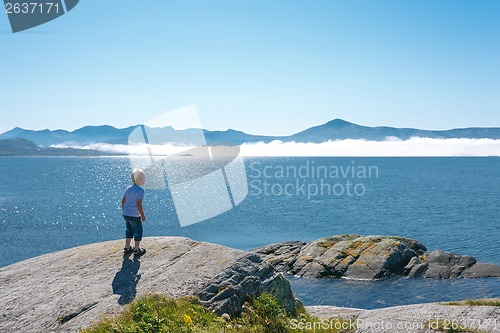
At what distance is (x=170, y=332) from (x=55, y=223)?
254 ft

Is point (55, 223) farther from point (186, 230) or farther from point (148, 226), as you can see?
point (186, 230)

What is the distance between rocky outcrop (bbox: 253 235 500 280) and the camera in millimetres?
41281

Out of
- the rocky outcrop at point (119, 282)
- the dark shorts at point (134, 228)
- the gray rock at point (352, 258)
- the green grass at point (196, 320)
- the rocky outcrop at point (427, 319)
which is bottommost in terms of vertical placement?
the gray rock at point (352, 258)

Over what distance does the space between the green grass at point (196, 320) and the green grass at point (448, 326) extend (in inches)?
82.6

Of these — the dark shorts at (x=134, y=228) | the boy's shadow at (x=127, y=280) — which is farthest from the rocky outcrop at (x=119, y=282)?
the dark shorts at (x=134, y=228)

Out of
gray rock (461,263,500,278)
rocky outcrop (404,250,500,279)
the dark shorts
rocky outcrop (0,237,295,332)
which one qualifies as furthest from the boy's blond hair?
gray rock (461,263,500,278)

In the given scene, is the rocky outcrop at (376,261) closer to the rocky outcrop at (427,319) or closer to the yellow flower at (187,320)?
the rocky outcrop at (427,319)

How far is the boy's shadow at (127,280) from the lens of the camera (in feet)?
35.1

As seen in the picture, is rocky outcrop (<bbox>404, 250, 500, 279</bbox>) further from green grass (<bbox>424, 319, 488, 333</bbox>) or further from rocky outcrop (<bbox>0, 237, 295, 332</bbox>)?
rocky outcrop (<bbox>0, 237, 295, 332</bbox>)

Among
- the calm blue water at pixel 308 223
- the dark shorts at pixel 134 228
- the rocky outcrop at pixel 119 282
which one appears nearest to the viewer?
the rocky outcrop at pixel 119 282

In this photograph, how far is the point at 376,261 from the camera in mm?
42188

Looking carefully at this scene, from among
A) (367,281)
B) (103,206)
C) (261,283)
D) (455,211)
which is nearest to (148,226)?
(103,206)

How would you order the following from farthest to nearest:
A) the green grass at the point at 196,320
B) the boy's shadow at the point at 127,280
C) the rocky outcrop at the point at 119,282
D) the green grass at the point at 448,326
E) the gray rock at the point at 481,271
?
the gray rock at the point at 481,271 → the boy's shadow at the point at 127,280 → the rocky outcrop at the point at 119,282 → the green grass at the point at 448,326 → the green grass at the point at 196,320

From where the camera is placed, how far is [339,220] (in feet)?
255
